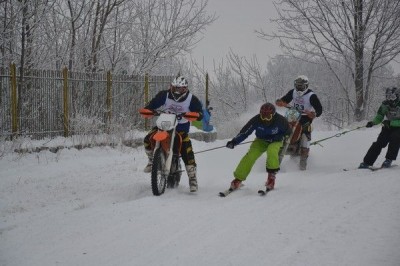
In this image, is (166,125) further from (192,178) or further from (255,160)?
(255,160)

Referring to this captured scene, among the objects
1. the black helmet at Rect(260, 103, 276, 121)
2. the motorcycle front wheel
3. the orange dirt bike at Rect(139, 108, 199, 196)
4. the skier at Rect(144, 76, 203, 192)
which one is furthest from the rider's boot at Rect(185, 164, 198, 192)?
the black helmet at Rect(260, 103, 276, 121)

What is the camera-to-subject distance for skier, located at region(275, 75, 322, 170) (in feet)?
29.5

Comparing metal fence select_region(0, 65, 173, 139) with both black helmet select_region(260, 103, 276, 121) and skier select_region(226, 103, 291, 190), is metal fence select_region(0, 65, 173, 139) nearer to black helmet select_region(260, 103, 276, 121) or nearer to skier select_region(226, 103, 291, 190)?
skier select_region(226, 103, 291, 190)

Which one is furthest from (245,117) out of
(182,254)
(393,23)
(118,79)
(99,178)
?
(182,254)

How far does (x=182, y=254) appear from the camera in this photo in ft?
12.8

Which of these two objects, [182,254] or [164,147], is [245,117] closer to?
[164,147]

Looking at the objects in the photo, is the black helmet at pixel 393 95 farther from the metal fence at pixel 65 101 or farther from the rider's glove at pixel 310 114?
the metal fence at pixel 65 101

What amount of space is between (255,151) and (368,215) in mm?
2406

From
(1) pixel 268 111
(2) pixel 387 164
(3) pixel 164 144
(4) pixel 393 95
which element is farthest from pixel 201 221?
(4) pixel 393 95

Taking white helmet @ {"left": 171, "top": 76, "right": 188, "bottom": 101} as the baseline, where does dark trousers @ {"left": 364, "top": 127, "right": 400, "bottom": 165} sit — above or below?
below

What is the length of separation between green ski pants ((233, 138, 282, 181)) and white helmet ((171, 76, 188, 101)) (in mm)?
1462

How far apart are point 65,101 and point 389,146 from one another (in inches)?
340

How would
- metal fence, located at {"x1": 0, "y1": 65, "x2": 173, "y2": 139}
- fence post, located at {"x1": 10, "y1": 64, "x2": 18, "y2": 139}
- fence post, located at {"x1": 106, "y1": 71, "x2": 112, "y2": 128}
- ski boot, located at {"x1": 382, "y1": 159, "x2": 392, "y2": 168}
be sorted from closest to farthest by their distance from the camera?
ski boot, located at {"x1": 382, "y1": 159, "x2": 392, "y2": 168}
fence post, located at {"x1": 10, "y1": 64, "x2": 18, "y2": 139}
metal fence, located at {"x1": 0, "y1": 65, "x2": 173, "y2": 139}
fence post, located at {"x1": 106, "y1": 71, "x2": 112, "y2": 128}

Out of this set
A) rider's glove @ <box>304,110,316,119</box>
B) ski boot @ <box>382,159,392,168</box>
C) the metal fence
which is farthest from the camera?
the metal fence
